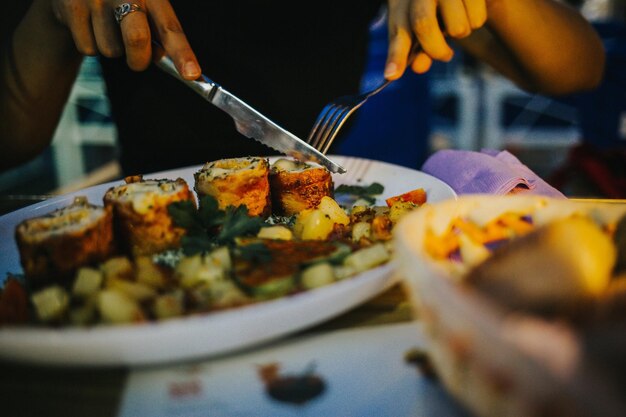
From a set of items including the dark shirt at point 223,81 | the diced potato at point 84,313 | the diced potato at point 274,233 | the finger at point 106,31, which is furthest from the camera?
the dark shirt at point 223,81

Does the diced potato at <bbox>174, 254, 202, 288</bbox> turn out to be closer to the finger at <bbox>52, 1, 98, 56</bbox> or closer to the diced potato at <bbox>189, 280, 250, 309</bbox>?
the diced potato at <bbox>189, 280, 250, 309</bbox>

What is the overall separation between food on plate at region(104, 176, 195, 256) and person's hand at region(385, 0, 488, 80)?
2.49ft

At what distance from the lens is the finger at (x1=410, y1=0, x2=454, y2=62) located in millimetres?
1535

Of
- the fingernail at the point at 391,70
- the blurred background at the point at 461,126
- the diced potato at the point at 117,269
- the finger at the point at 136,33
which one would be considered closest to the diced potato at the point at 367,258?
the diced potato at the point at 117,269

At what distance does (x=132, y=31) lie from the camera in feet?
4.47

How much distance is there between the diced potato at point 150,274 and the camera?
0.89 meters

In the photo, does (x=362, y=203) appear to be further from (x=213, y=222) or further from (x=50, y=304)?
(x=50, y=304)

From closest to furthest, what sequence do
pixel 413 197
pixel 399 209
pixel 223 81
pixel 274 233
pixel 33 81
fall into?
pixel 274 233 → pixel 399 209 → pixel 413 197 → pixel 33 81 → pixel 223 81

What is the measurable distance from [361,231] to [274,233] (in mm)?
192

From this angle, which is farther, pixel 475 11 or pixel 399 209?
pixel 475 11

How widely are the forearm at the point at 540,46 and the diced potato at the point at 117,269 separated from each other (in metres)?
1.62

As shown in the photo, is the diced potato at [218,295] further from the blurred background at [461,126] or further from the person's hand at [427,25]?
the blurred background at [461,126]

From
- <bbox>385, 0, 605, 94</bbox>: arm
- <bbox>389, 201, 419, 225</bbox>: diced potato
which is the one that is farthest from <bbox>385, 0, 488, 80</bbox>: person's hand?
<bbox>389, 201, 419, 225</bbox>: diced potato

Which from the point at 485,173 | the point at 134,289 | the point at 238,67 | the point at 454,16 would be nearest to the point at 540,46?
the point at 454,16
